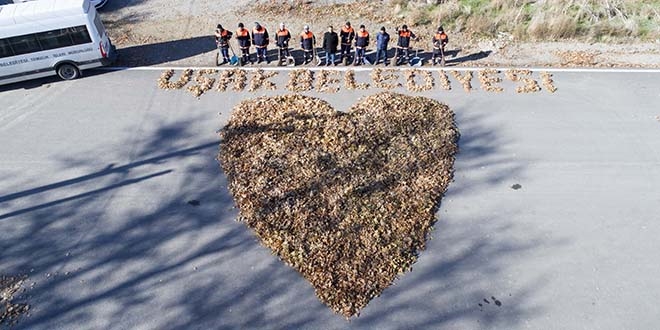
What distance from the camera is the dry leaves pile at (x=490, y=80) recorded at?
1394cm

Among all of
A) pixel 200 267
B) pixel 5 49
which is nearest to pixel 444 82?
pixel 200 267

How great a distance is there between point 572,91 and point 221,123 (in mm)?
10633

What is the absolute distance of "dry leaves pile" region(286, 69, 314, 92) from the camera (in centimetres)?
1405

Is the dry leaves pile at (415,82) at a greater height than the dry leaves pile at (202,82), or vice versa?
the dry leaves pile at (202,82)

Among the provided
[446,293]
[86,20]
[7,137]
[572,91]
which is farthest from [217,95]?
[572,91]

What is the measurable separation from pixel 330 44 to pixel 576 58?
8477 mm

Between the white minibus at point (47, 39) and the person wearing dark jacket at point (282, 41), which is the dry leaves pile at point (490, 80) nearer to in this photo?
the person wearing dark jacket at point (282, 41)

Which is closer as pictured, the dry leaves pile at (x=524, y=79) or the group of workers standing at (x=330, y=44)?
the dry leaves pile at (x=524, y=79)

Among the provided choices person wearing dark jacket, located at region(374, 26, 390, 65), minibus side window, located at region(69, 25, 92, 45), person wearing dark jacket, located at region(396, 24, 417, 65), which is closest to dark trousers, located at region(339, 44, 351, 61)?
person wearing dark jacket, located at region(374, 26, 390, 65)

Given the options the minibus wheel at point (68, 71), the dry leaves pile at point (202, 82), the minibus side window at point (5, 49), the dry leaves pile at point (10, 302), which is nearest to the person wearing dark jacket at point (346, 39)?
the dry leaves pile at point (202, 82)

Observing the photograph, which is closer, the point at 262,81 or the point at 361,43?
the point at 262,81

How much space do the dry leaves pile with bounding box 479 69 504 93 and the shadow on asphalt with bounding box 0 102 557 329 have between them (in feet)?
11.6

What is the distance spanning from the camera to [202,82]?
47.9 ft

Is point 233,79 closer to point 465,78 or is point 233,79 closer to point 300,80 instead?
point 300,80
